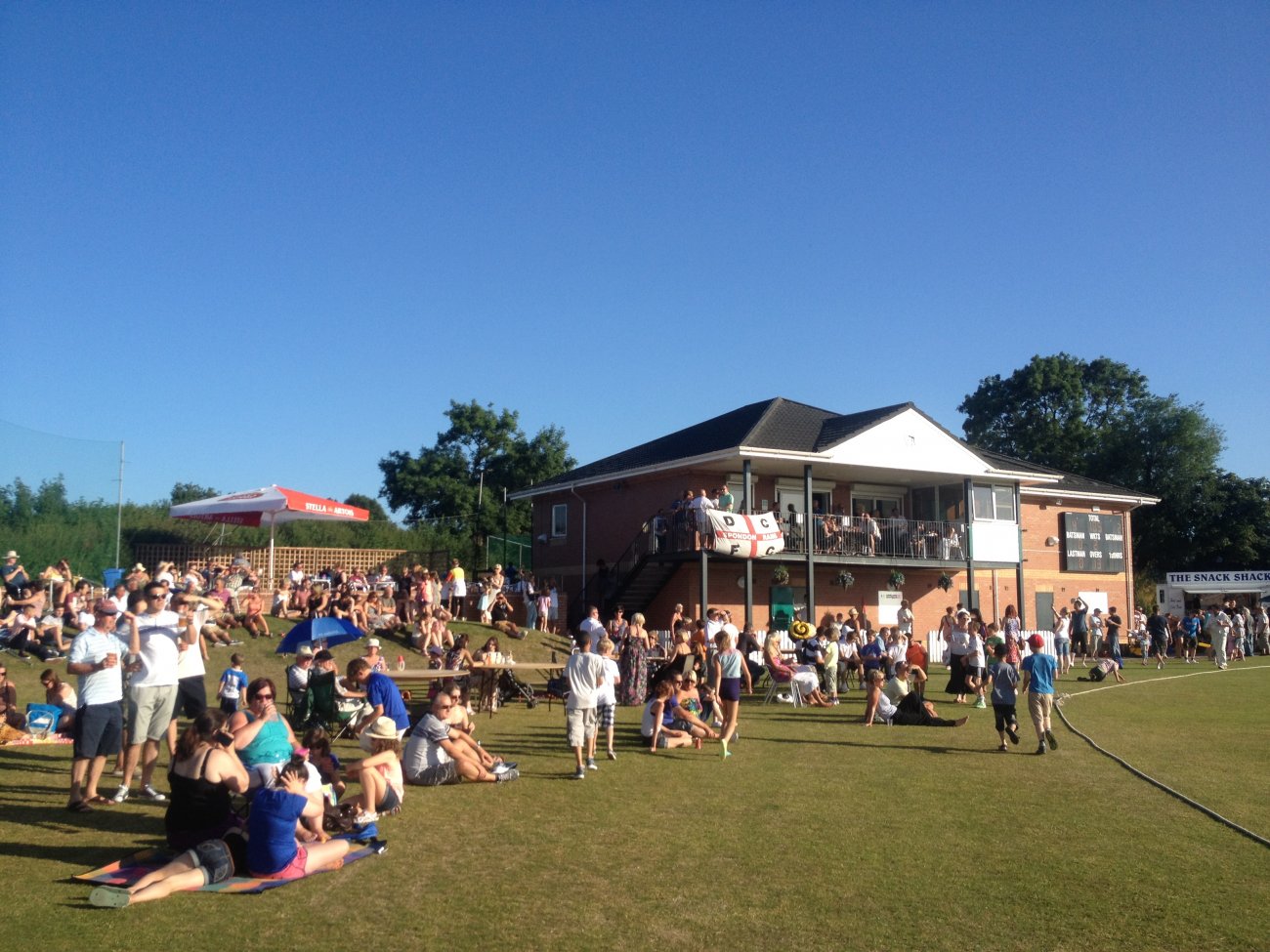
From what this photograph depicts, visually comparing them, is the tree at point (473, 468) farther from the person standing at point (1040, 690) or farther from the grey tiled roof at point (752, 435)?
the person standing at point (1040, 690)

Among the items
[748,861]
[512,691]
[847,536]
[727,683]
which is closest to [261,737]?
[748,861]

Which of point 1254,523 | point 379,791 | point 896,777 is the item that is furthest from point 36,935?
point 1254,523

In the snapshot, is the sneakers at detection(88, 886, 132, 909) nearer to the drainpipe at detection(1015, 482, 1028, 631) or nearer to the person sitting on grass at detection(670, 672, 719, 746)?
the person sitting on grass at detection(670, 672, 719, 746)

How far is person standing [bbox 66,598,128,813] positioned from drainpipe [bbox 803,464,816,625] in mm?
19844

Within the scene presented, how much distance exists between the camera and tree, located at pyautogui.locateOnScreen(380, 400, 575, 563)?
1902 inches

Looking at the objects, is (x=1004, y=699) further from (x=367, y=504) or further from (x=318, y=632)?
(x=367, y=504)

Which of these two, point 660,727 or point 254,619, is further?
point 254,619

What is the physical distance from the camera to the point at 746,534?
2619 cm

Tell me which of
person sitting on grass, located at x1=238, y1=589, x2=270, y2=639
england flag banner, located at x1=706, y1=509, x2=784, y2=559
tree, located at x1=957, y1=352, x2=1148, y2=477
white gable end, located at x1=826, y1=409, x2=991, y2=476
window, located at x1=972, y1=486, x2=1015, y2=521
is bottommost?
person sitting on grass, located at x1=238, y1=589, x2=270, y2=639

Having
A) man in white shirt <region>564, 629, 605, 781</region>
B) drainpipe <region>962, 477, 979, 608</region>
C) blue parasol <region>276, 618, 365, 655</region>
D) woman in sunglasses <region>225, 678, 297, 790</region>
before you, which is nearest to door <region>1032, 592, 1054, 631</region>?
drainpipe <region>962, 477, 979, 608</region>

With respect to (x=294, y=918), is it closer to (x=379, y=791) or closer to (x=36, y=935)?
(x=36, y=935)

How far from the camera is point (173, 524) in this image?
107 ft

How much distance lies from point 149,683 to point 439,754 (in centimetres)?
274

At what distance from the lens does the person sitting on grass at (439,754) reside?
A: 10.4 m
